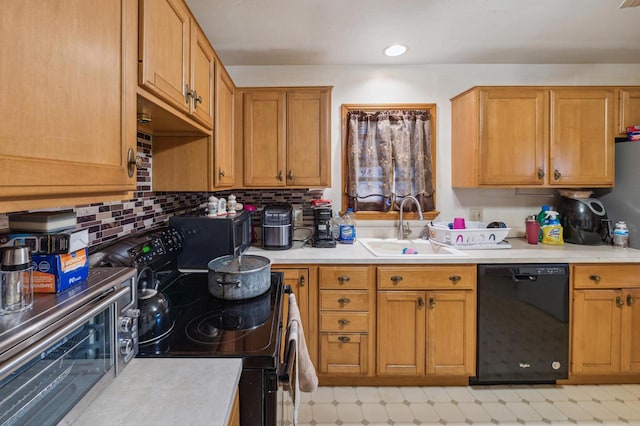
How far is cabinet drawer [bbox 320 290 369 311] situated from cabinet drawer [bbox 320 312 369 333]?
0.04 metres

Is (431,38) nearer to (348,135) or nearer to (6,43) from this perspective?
(348,135)

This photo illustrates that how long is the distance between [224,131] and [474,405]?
2.33 metres

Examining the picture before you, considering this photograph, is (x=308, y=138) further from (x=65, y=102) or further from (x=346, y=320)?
(x=65, y=102)

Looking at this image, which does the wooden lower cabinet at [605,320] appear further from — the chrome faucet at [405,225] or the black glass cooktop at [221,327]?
the black glass cooktop at [221,327]

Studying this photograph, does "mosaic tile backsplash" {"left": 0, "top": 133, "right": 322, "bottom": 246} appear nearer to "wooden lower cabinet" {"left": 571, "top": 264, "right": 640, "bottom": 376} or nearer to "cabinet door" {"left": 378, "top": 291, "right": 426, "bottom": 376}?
"cabinet door" {"left": 378, "top": 291, "right": 426, "bottom": 376}

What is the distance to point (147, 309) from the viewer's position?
108 cm

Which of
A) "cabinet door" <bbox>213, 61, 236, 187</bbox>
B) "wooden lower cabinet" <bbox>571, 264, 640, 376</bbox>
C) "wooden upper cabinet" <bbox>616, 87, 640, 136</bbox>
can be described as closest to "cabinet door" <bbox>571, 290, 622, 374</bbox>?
"wooden lower cabinet" <bbox>571, 264, 640, 376</bbox>

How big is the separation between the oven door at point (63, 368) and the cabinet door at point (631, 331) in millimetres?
2816

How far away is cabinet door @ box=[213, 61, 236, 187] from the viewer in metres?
1.90

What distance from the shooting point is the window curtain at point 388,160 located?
8.55 feet

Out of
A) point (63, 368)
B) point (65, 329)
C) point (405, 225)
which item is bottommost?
point (63, 368)

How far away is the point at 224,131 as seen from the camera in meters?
2.07

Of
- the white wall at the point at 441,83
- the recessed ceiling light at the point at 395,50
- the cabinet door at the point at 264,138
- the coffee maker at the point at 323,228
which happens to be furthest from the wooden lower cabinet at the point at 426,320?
the recessed ceiling light at the point at 395,50

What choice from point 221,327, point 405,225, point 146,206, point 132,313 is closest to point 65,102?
point 132,313
